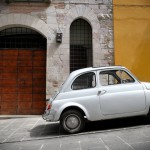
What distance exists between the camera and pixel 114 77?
8.04 metres

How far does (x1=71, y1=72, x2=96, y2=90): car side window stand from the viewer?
25.6 feet

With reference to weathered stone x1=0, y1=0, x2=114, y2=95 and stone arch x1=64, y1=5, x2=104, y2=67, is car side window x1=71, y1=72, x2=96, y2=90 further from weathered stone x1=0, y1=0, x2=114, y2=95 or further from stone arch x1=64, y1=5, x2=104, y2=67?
stone arch x1=64, y1=5, x2=104, y2=67

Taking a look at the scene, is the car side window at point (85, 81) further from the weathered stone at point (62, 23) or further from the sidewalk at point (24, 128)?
the weathered stone at point (62, 23)

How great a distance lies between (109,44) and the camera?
1212 centimetres

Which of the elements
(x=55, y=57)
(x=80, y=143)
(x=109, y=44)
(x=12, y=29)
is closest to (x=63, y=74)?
(x=55, y=57)

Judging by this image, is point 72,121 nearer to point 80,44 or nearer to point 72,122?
point 72,122

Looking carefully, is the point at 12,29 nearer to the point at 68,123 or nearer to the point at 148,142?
the point at 68,123

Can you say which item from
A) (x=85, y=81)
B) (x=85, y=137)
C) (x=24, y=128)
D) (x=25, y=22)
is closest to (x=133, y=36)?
(x=25, y=22)

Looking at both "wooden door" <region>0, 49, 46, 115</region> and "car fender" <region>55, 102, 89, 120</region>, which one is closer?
"car fender" <region>55, 102, 89, 120</region>

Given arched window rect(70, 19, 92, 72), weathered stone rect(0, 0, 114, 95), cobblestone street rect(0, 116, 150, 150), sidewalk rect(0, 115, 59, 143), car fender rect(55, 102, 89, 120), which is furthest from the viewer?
arched window rect(70, 19, 92, 72)

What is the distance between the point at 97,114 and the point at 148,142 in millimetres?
1883

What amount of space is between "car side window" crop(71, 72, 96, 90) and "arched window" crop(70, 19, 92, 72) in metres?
4.39

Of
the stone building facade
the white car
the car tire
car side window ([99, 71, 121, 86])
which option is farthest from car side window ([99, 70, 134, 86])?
the stone building facade

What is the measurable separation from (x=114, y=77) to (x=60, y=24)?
5.07 metres
